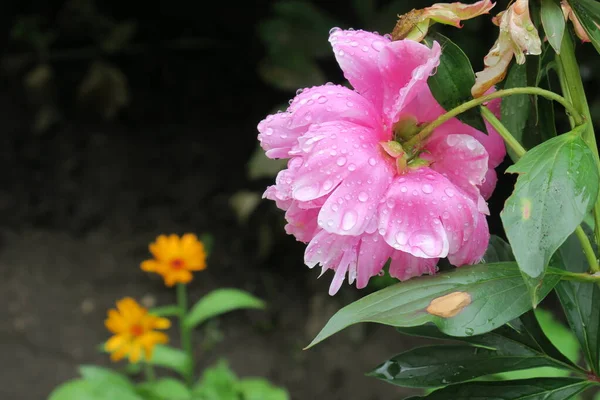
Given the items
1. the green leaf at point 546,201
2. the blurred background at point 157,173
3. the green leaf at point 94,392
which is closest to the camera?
the green leaf at point 546,201

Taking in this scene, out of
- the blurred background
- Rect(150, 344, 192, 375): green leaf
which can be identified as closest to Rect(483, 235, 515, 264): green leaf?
Rect(150, 344, 192, 375): green leaf

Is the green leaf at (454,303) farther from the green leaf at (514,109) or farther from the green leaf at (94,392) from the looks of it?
the green leaf at (94,392)

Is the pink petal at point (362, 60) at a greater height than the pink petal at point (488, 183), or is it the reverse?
the pink petal at point (362, 60)

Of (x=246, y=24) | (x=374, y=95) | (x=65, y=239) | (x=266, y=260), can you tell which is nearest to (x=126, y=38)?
(x=246, y=24)

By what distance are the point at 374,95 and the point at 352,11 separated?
2.04m

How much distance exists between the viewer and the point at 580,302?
2.06 feet

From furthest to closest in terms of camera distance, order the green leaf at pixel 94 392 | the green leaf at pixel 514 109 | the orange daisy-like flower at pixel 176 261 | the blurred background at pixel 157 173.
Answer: the blurred background at pixel 157 173, the orange daisy-like flower at pixel 176 261, the green leaf at pixel 94 392, the green leaf at pixel 514 109

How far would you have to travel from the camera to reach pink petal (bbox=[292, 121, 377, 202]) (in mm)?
456

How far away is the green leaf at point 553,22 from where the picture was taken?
1.52 feet

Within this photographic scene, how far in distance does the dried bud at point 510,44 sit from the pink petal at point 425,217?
72 millimetres

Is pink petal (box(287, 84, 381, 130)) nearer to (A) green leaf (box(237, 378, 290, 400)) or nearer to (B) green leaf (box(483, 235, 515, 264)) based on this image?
(B) green leaf (box(483, 235, 515, 264))

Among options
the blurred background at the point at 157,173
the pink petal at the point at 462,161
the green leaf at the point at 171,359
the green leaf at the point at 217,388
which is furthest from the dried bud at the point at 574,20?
the blurred background at the point at 157,173

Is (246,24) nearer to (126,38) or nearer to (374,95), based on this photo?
(126,38)

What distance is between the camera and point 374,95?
0.50 meters
